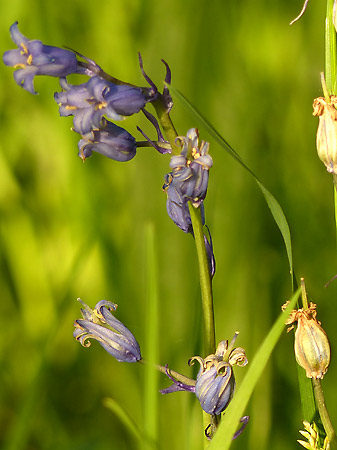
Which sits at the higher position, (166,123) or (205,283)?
(166,123)

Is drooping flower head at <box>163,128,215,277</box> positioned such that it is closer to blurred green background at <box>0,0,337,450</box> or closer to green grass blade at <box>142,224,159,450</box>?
green grass blade at <box>142,224,159,450</box>

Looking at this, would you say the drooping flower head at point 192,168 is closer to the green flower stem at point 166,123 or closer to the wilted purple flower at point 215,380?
the green flower stem at point 166,123

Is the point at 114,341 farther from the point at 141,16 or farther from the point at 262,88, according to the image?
the point at 141,16

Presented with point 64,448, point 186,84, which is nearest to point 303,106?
point 186,84

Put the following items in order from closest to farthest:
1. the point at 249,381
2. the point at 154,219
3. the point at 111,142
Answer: the point at 249,381 → the point at 111,142 → the point at 154,219

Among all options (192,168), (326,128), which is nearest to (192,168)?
(192,168)

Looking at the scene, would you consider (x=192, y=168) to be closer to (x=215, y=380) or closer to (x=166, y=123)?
(x=166, y=123)

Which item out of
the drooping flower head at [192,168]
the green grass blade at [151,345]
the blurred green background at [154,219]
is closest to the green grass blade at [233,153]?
the drooping flower head at [192,168]
